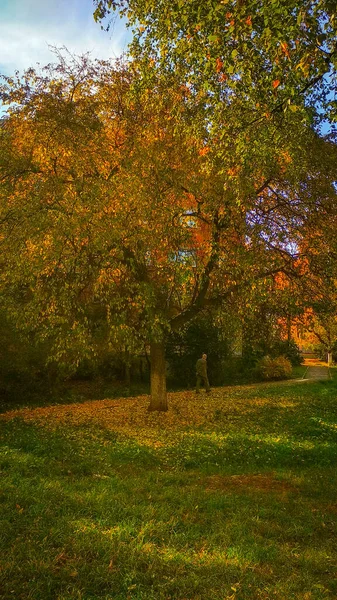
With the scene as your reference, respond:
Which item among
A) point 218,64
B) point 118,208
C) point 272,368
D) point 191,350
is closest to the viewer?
point 218,64

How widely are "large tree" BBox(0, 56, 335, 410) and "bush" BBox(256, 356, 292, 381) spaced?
46.3 feet

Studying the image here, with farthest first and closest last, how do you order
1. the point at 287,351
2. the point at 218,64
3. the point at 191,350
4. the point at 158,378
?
1. the point at 287,351
2. the point at 191,350
3. the point at 158,378
4. the point at 218,64

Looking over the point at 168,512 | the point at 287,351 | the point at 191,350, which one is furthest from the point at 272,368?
the point at 168,512

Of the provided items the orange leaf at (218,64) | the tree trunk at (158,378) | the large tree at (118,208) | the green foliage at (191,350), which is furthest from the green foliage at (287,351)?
the orange leaf at (218,64)

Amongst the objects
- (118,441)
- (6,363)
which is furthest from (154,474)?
(6,363)

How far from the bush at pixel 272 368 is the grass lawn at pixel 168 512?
44.0 feet

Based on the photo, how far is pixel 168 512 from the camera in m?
5.52

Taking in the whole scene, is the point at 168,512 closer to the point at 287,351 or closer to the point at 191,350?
the point at 191,350

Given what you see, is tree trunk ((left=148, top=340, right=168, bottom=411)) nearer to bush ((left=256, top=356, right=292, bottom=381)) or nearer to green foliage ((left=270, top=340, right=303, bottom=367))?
green foliage ((left=270, top=340, right=303, bottom=367))

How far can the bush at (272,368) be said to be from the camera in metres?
25.6

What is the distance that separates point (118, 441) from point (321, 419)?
6319 millimetres

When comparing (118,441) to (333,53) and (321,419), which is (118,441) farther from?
(333,53)

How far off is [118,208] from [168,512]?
7.07 metres

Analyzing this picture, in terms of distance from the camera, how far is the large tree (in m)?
10.4
